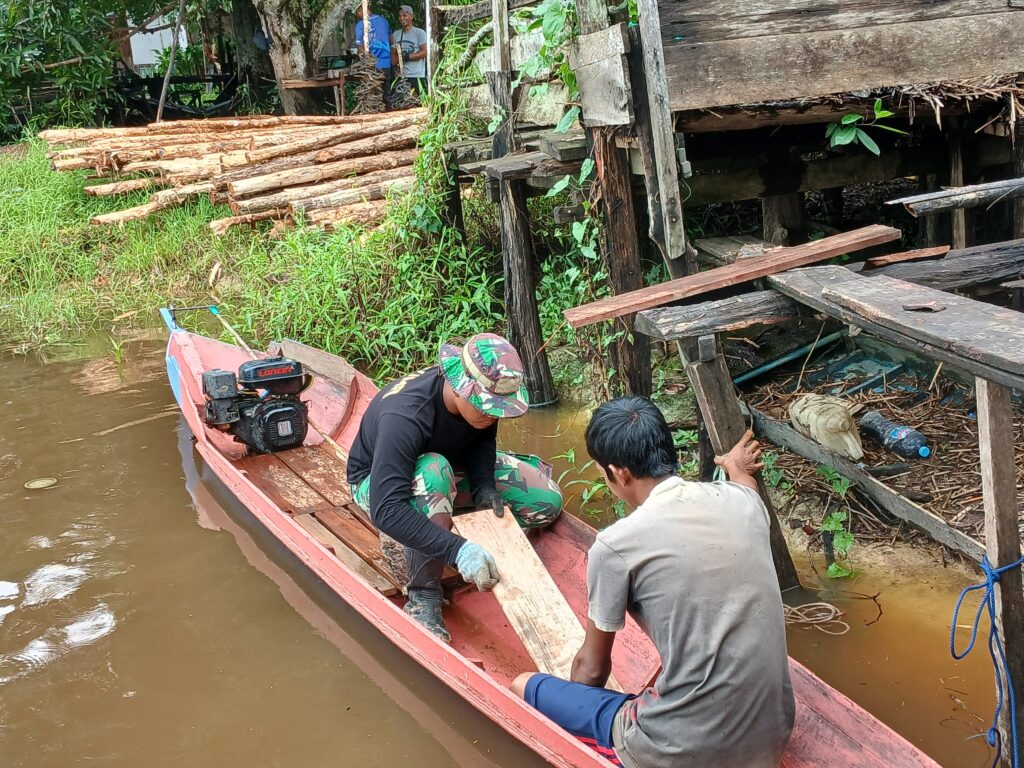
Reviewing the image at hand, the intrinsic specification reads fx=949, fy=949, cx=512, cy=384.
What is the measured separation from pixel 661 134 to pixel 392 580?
8.21 ft

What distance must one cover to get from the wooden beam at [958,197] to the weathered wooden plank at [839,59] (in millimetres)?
1246

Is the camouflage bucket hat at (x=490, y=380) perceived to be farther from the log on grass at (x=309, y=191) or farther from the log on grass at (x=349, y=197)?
the log on grass at (x=309, y=191)

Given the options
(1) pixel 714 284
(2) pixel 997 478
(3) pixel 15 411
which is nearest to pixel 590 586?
(2) pixel 997 478

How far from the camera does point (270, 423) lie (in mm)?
6125

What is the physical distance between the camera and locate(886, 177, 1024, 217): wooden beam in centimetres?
371

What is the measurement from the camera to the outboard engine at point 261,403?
237 inches

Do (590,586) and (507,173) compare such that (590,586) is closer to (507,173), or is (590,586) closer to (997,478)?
(997,478)

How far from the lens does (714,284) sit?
12.9ft

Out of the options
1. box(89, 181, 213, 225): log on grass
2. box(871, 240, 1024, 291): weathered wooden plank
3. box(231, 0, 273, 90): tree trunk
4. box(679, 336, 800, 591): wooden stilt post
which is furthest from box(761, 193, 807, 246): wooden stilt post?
box(231, 0, 273, 90): tree trunk

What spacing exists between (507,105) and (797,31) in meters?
2.56

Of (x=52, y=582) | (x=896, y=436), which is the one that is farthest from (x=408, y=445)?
(x=52, y=582)

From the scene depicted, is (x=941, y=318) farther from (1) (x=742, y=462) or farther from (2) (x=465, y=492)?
(2) (x=465, y=492)

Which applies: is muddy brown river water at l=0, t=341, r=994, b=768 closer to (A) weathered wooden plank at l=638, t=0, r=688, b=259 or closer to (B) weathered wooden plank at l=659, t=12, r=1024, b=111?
(A) weathered wooden plank at l=638, t=0, r=688, b=259

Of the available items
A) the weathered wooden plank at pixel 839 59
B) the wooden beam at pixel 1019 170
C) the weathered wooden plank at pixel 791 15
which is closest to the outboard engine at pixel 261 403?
the weathered wooden plank at pixel 839 59
